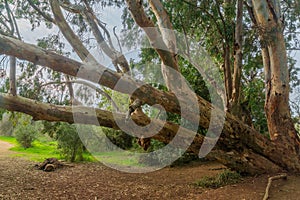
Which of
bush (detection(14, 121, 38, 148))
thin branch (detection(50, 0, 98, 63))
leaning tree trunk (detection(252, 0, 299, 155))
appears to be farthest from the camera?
bush (detection(14, 121, 38, 148))

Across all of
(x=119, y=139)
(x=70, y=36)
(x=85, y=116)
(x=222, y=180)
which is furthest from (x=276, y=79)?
(x=119, y=139)

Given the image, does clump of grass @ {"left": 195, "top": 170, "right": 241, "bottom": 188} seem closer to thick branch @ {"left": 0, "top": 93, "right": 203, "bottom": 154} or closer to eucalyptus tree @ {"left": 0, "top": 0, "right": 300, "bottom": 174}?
eucalyptus tree @ {"left": 0, "top": 0, "right": 300, "bottom": 174}

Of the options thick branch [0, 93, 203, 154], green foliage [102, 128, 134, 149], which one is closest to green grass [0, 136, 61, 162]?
green foliage [102, 128, 134, 149]

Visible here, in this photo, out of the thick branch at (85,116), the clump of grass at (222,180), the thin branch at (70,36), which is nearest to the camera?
the thick branch at (85,116)

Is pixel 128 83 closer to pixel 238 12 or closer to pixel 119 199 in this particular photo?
pixel 119 199

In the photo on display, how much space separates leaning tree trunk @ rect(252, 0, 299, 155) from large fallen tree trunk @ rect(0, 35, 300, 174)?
0.27m

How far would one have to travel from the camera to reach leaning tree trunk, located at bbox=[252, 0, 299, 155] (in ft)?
20.8

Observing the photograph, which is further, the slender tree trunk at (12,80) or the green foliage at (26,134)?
the green foliage at (26,134)

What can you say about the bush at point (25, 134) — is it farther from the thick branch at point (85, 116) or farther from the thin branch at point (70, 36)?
the thick branch at point (85, 116)

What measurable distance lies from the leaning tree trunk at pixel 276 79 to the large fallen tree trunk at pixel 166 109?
0.27 m

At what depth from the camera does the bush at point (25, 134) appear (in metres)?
15.6

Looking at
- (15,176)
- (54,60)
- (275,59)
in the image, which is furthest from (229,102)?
(15,176)

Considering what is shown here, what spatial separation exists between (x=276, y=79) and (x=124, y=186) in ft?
13.3

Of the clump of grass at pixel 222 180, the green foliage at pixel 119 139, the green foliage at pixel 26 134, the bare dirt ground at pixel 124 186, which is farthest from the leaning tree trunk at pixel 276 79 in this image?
the green foliage at pixel 26 134
